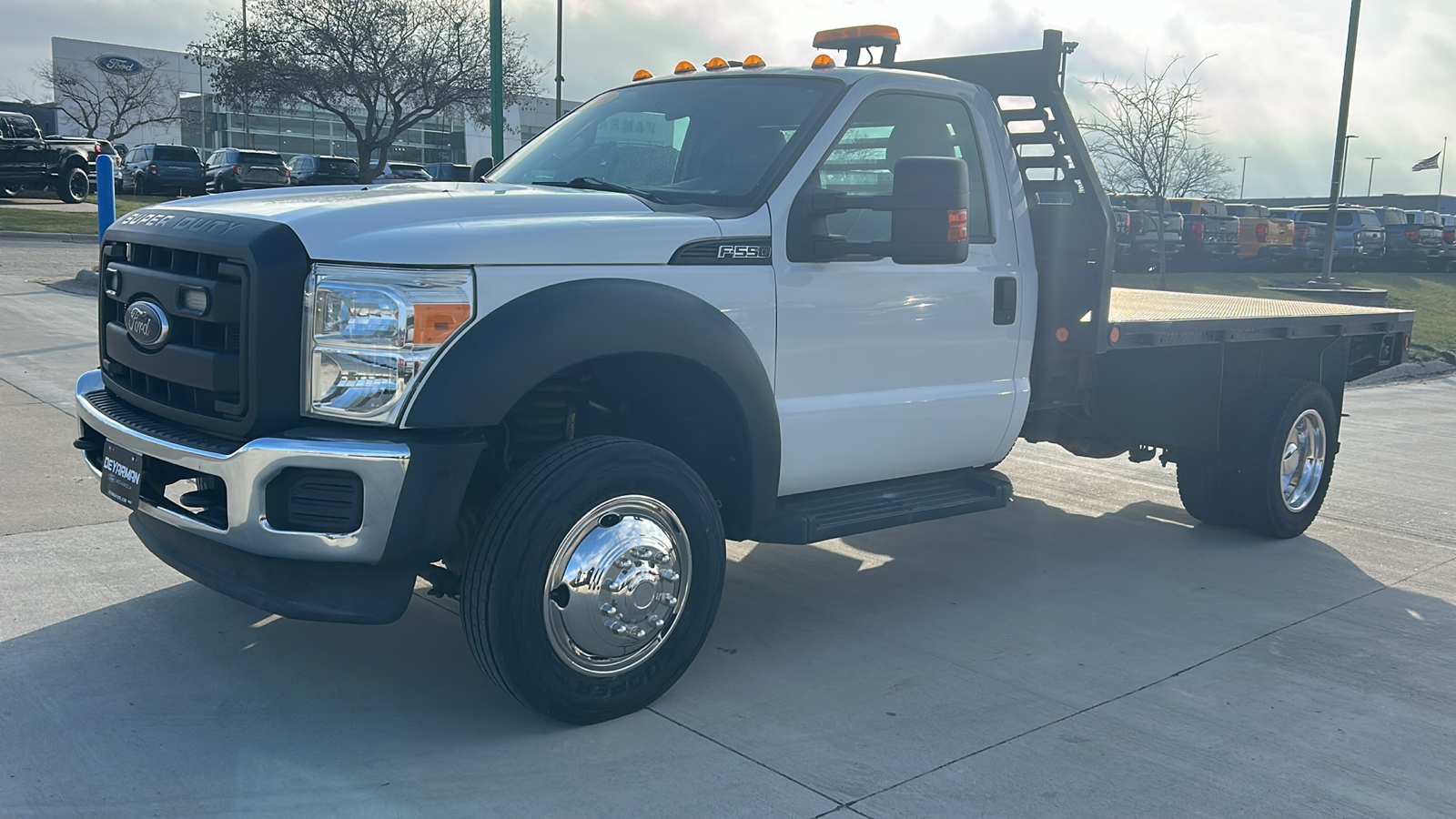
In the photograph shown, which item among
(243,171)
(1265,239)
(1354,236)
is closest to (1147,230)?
(1265,239)

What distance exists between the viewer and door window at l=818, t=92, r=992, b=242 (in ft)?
15.2

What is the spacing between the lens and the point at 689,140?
15.6 feet

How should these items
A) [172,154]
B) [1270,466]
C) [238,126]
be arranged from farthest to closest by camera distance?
[238,126], [172,154], [1270,466]

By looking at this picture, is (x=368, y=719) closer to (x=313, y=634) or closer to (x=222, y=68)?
(x=313, y=634)

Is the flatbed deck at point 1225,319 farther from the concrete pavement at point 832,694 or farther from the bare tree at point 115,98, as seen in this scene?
the bare tree at point 115,98

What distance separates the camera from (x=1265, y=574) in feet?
19.2

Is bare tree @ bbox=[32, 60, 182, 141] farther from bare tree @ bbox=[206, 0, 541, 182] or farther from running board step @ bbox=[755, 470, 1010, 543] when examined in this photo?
running board step @ bbox=[755, 470, 1010, 543]

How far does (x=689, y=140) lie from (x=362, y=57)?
33569mm

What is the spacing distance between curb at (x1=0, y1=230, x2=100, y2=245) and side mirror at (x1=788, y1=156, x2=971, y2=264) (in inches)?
818

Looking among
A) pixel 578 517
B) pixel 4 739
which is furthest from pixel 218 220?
pixel 4 739

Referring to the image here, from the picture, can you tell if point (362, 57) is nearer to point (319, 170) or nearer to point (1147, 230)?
point (319, 170)

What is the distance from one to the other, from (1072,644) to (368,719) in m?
2.48

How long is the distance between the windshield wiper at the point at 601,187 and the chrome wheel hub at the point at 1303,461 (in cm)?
371

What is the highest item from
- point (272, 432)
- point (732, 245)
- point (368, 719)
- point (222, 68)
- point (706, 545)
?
point (222, 68)
